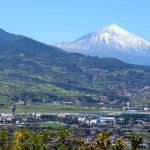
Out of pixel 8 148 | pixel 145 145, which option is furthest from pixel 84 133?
pixel 8 148

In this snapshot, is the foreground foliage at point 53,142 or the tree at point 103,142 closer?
the tree at point 103,142

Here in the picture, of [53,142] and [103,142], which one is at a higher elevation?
[103,142]

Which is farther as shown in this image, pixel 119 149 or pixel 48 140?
pixel 48 140

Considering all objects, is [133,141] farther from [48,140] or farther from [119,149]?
[48,140]

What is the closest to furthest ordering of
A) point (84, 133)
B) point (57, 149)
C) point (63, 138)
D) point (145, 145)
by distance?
1. point (57, 149)
2. point (63, 138)
3. point (145, 145)
4. point (84, 133)

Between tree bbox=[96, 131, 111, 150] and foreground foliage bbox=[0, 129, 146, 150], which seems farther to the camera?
foreground foliage bbox=[0, 129, 146, 150]

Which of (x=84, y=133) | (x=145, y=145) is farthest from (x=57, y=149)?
(x=84, y=133)

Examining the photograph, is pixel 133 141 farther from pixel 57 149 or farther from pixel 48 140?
pixel 48 140

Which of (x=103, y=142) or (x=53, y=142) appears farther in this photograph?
(x=53, y=142)

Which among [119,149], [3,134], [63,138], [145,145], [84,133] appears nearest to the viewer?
[119,149]
